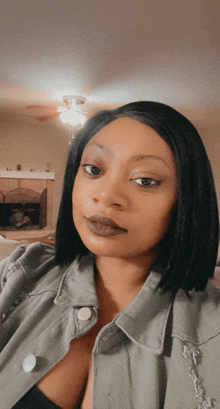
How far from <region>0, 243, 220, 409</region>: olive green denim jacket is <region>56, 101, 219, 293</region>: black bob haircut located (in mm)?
44

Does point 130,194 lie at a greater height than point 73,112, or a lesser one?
lesser

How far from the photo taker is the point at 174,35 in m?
1.93

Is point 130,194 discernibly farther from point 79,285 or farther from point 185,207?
point 79,285

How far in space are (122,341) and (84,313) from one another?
9 cm

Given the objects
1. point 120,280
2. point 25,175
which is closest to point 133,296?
point 120,280

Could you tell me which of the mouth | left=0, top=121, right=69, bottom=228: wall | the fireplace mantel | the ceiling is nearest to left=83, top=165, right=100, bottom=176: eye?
the mouth

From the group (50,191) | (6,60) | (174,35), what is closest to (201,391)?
(174,35)

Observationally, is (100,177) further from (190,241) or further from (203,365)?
(203,365)

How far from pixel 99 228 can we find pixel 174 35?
1837 mm

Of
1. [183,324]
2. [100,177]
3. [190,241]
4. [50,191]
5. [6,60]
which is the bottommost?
[50,191]

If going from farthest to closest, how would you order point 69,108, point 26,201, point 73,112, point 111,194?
point 26,201, point 69,108, point 73,112, point 111,194

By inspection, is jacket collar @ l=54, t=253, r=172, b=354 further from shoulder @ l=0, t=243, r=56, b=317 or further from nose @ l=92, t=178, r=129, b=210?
nose @ l=92, t=178, r=129, b=210

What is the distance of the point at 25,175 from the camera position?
5531 millimetres

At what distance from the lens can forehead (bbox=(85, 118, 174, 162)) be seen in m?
0.55
